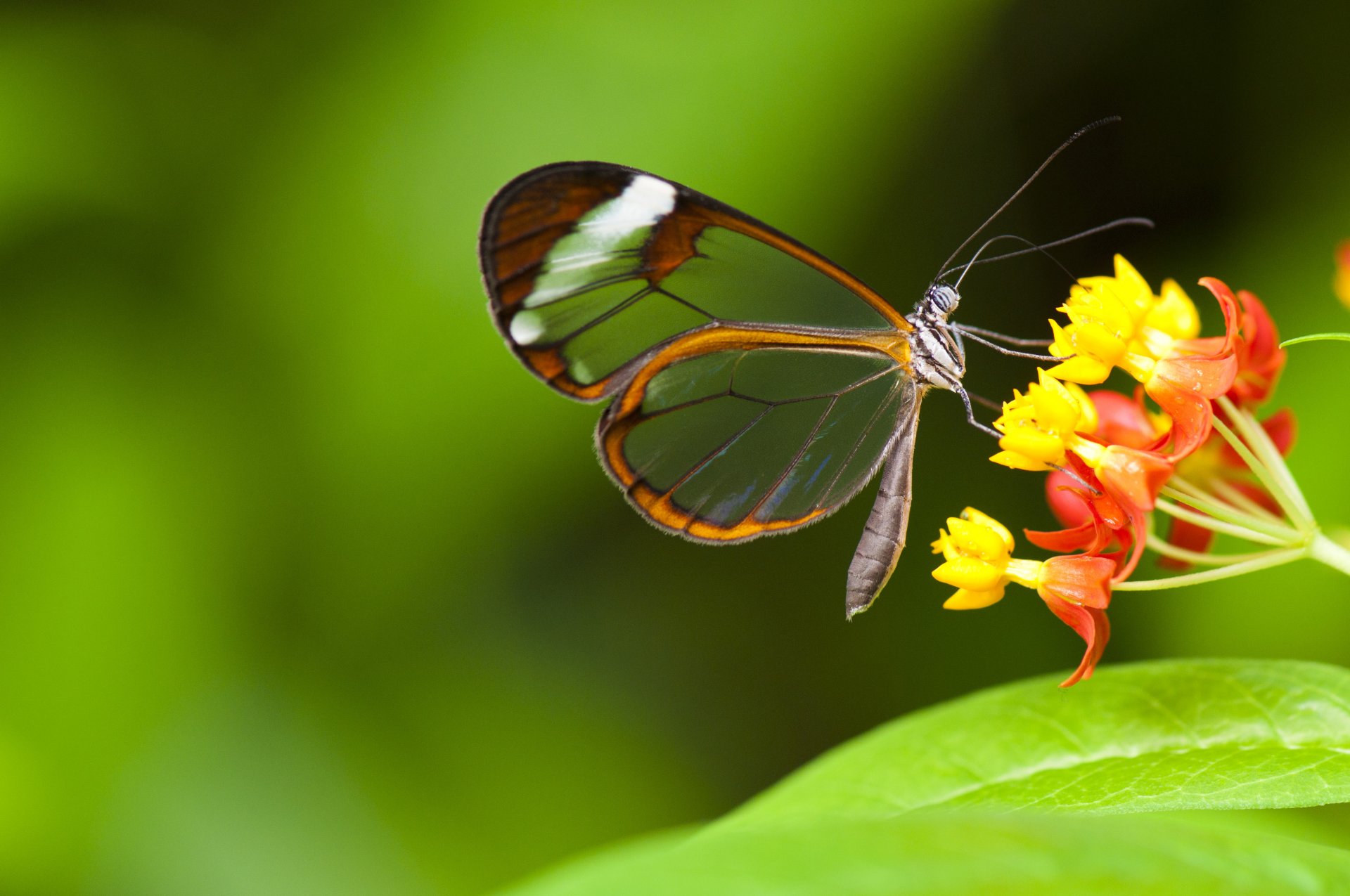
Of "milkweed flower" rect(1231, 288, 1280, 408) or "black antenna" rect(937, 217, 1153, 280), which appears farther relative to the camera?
"black antenna" rect(937, 217, 1153, 280)

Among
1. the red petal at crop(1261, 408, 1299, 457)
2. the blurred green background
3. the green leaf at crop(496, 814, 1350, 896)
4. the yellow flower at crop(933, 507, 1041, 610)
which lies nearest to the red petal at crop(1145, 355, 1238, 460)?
the yellow flower at crop(933, 507, 1041, 610)

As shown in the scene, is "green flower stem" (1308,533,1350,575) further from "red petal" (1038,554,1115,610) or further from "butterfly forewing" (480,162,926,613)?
"butterfly forewing" (480,162,926,613)

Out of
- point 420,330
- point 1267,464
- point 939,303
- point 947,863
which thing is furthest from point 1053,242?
point 947,863

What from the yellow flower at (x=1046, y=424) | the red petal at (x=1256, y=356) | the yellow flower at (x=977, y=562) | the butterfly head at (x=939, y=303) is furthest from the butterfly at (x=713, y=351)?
the red petal at (x=1256, y=356)

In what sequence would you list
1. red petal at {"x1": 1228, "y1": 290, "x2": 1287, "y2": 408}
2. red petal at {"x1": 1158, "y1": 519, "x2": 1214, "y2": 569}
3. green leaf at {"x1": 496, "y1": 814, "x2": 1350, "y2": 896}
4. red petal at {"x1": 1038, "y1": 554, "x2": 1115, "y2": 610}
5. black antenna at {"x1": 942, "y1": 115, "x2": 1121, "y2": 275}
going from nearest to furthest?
green leaf at {"x1": 496, "y1": 814, "x2": 1350, "y2": 896} < red petal at {"x1": 1038, "y1": 554, "x2": 1115, "y2": 610} < red petal at {"x1": 1228, "y1": 290, "x2": 1287, "y2": 408} < red petal at {"x1": 1158, "y1": 519, "x2": 1214, "y2": 569} < black antenna at {"x1": 942, "y1": 115, "x2": 1121, "y2": 275}

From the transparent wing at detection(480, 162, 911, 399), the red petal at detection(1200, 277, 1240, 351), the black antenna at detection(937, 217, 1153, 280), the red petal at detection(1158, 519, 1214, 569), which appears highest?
the transparent wing at detection(480, 162, 911, 399)

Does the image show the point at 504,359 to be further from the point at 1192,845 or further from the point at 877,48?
the point at 1192,845

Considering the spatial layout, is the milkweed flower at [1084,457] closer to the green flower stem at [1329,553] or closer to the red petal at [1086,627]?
the red petal at [1086,627]

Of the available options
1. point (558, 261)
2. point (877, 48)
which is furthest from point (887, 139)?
point (558, 261)

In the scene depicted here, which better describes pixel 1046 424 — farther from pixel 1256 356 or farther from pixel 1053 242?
pixel 1053 242
